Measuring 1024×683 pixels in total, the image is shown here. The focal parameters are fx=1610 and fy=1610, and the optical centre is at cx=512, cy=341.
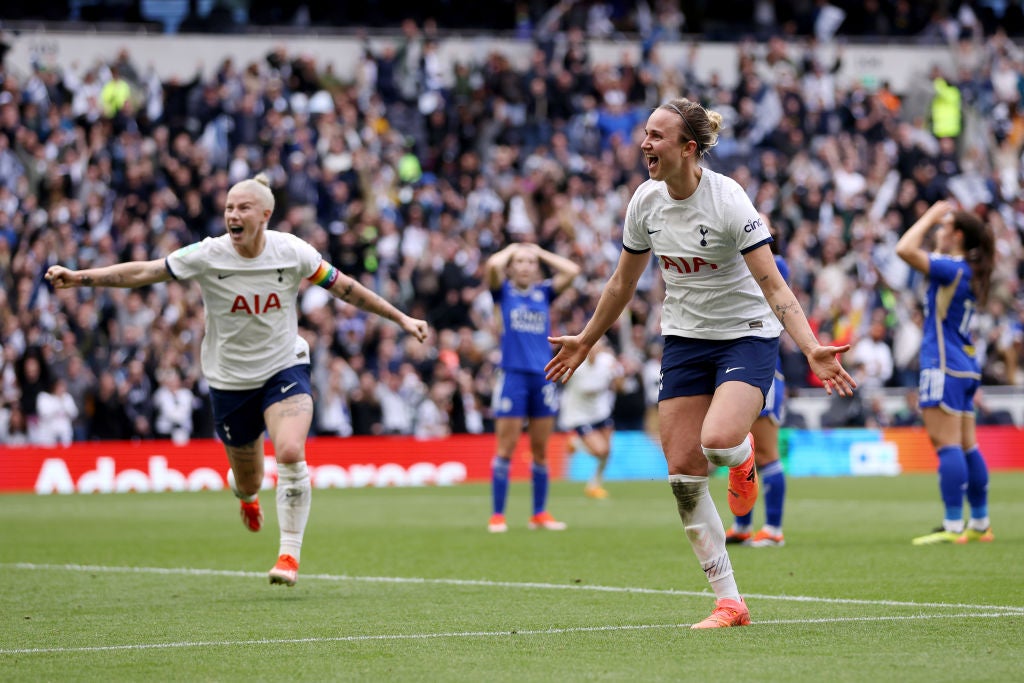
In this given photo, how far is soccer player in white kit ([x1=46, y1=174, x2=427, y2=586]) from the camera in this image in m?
10.3

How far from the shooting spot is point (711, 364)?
8133 mm

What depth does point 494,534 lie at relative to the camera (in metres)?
15.1

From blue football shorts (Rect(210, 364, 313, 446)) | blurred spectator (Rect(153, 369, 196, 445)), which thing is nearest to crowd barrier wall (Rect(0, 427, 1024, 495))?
blurred spectator (Rect(153, 369, 196, 445))


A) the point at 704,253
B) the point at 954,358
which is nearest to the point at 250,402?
the point at 704,253

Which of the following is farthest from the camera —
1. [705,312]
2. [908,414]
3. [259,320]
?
[908,414]

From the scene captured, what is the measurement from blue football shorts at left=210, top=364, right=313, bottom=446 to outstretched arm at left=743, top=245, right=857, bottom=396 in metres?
3.83

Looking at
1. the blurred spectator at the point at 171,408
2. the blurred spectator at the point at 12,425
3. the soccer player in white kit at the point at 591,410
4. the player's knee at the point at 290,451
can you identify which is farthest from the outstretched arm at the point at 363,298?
the blurred spectator at the point at 12,425

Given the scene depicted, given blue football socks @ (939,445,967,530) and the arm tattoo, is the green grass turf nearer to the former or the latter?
blue football socks @ (939,445,967,530)

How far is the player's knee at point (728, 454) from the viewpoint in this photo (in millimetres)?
7762

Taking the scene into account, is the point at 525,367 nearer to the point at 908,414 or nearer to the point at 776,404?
the point at 776,404

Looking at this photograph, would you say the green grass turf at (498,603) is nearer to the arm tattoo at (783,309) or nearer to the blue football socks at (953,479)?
the blue football socks at (953,479)

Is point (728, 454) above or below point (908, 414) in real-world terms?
above

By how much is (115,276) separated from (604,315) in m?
3.50

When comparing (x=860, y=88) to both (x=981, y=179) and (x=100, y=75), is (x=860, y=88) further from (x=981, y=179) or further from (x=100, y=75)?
(x=100, y=75)
